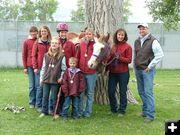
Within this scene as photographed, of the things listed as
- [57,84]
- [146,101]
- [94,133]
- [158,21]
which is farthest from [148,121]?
[158,21]

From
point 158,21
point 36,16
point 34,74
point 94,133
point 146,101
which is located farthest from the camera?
point 36,16

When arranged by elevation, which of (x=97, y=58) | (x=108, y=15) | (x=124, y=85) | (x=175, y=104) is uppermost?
(x=108, y=15)

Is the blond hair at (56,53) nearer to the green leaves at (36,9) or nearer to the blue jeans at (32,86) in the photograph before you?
the blue jeans at (32,86)

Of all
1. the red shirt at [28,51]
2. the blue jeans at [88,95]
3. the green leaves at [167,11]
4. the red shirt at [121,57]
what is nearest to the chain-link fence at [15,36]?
the green leaves at [167,11]

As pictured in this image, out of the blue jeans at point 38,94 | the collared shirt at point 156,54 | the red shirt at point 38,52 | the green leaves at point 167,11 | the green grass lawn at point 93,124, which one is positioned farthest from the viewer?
the green leaves at point 167,11

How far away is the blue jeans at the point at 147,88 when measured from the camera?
21.6 ft

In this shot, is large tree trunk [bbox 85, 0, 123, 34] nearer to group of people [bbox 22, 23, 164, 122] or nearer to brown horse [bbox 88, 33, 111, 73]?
group of people [bbox 22, 23, 164, 122]

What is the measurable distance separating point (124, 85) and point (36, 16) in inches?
1496

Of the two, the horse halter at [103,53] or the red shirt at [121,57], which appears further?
the red shirt at [121,57]

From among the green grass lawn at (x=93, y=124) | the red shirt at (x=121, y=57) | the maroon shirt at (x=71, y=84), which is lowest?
the green grass lawn at (x=93, y=124)

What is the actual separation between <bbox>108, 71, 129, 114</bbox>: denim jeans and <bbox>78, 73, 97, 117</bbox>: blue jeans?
33 cm

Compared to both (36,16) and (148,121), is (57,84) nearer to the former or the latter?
(148,121)

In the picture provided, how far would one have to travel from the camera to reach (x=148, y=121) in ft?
22.1

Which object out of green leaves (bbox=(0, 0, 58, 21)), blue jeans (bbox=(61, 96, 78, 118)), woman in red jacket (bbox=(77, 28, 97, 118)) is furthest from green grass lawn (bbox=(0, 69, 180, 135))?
green leaves (bbox=(0, 0, 58, 21))
